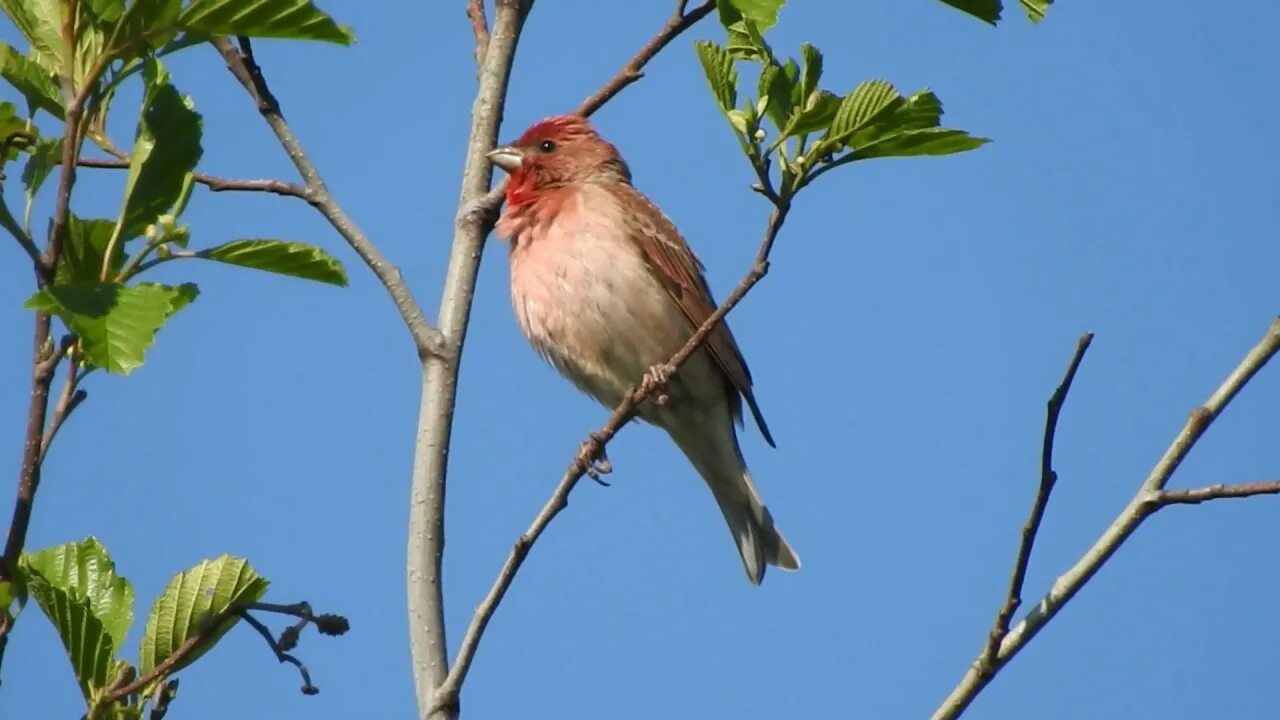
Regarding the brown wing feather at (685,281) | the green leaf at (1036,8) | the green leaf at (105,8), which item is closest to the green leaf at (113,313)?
the green leaf at (105,8)

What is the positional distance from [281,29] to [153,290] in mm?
620

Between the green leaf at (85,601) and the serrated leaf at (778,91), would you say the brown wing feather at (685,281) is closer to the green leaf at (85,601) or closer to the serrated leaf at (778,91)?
the serrated leaf at (778,91)

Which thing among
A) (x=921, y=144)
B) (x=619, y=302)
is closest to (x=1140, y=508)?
(x=921, y=144)

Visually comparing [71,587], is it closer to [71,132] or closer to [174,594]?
[174,594]

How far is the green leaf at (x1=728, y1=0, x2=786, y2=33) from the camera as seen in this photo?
3629 millimetres

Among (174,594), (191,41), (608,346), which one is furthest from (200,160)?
(608,346)

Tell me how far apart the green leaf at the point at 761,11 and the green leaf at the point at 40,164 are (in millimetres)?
1528

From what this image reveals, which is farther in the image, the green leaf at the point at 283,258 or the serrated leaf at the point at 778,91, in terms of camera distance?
the serrated leaf at the point at 778,91

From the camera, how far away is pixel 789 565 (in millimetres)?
8195

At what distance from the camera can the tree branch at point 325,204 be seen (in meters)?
4.08

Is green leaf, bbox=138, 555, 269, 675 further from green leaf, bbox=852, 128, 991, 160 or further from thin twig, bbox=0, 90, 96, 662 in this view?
green leaf, bbox=852, 128, 991, 160

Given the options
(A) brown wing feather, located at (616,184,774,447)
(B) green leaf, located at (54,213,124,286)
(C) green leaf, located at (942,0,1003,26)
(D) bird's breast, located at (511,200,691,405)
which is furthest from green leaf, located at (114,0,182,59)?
(A) brown wing feather, located at (616,184,774,447)

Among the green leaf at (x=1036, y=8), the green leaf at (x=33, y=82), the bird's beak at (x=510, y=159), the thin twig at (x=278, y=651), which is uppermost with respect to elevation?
the bird's beak at (x=510, y=159)

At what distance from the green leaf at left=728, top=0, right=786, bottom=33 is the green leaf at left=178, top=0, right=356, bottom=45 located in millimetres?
931
